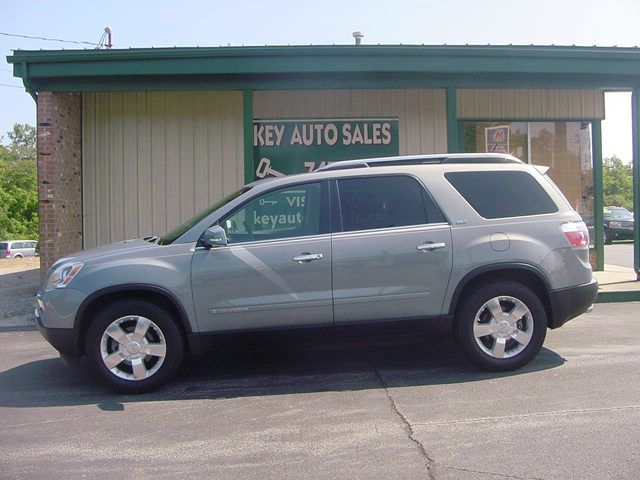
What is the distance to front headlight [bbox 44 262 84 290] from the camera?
5496mm

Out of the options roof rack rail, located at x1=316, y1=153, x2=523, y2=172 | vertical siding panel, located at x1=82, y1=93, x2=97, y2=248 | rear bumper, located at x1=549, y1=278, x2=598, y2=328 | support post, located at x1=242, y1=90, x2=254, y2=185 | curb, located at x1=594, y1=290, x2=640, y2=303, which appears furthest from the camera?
vertical siding panel, located at x1=82, y1=93, x2=97, y2=248

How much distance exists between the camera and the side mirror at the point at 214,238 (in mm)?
5426

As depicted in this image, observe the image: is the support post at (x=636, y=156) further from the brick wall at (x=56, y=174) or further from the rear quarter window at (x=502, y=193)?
the brick wall at (x=56, y=174)

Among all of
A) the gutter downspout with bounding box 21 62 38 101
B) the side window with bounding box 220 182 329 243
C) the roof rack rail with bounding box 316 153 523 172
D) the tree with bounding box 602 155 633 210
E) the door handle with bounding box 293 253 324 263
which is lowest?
the door handle with bounding box 293 253 324 263

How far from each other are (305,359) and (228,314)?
140 cm

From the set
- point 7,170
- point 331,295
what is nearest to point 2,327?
Result: point 331,295

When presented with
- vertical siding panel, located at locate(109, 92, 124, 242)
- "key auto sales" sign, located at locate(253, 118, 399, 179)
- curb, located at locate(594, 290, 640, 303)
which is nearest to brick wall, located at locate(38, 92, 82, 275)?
vertical siding panel, located at locate(109, 92, 124, 242)

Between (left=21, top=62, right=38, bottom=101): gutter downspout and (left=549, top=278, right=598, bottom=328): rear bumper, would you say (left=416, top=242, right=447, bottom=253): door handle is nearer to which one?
(left=549, top=278, right=598, bottom=328): rear bumper

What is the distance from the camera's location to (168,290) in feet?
17.8

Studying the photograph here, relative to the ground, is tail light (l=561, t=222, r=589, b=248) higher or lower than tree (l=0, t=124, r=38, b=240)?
lower

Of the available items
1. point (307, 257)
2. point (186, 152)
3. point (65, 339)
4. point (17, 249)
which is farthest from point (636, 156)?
point (17, 249)

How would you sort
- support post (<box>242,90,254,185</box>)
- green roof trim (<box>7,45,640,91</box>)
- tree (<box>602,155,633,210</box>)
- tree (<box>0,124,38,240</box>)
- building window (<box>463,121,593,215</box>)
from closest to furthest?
green roof trim (<box>7,45,640,91</box>) < support post (<box>242,90,254,185</box>) < building window (<box>463,121,593,215</box>) < tree (<box>0,124,38,240</box>) < tree (<box>602,155,633,210</box>)

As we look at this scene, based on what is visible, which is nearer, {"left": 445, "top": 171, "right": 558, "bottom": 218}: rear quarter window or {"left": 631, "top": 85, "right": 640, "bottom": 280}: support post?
{"left": 445, "top": 171, "right": 558, "bottom": 218}: rear quarter window

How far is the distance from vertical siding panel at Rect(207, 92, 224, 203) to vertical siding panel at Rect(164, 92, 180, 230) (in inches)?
22.2
